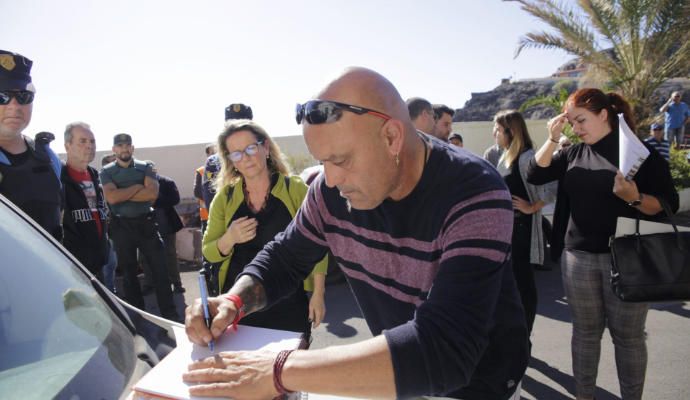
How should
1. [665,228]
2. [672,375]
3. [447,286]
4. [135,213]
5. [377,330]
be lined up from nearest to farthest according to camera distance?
[447,286], [377,330], [665,228], [672,375], [135,213]

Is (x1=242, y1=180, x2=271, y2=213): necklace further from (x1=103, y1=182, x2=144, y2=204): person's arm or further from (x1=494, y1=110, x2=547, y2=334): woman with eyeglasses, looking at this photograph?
(x1=103, y1=182, x2=144, y2=204): person's arm

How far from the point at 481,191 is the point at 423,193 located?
181 mm

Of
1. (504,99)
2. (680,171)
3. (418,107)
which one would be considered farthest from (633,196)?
(504,99)

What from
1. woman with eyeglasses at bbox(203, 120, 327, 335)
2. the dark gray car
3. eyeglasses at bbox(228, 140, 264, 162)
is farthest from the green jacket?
the dark gray car

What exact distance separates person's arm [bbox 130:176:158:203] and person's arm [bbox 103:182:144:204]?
Answer: 0.11ft

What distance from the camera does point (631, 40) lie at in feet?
35.7

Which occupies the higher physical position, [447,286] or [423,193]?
[423,193]

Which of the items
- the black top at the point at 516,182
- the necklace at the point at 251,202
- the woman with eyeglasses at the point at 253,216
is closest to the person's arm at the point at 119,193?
the woman with eyeglasses at the point at 253,216

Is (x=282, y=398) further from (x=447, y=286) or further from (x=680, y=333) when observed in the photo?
(x=680, y=333)

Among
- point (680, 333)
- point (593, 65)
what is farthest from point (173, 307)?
point (593, 65)

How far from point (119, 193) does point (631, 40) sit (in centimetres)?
1181

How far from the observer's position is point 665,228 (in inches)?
109

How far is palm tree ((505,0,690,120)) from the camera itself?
407 inches

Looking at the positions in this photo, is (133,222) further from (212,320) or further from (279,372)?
(279,372)
